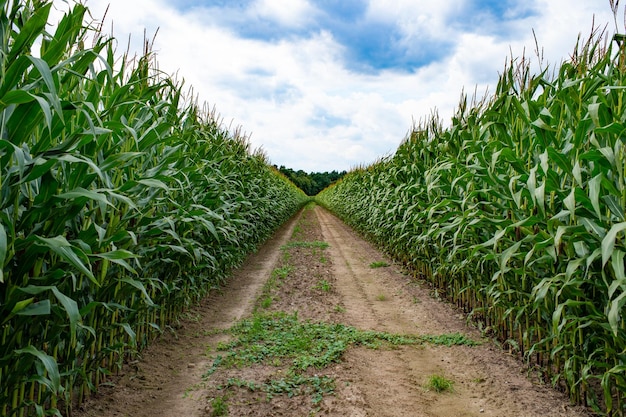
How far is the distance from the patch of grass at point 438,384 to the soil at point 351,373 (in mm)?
43

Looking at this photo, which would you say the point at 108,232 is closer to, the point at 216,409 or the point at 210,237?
the point at 216,409

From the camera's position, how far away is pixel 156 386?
133 inches

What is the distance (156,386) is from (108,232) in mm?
1374

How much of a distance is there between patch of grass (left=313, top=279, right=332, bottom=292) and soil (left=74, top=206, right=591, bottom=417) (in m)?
0.11

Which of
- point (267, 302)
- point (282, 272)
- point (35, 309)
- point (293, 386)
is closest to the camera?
point (35, 309)

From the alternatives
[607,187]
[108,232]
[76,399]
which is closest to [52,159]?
[108,232]

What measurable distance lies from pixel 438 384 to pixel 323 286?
11.0ft

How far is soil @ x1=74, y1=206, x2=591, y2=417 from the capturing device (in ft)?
9.80

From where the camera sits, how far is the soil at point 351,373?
2.99 metres

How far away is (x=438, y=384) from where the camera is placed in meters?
3.33

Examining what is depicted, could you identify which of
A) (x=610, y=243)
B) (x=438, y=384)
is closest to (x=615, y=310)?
(x=610, y=243)

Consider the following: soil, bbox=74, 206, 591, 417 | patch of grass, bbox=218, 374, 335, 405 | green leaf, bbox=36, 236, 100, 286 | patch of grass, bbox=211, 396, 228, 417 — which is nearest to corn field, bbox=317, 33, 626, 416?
soil, bbox=74, 206, 591, 417

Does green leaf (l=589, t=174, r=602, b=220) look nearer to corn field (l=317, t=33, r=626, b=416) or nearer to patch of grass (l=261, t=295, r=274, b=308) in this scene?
corn field (l=317, t=33, r=626, b=416)

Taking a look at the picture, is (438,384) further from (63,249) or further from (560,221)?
(63,249)
